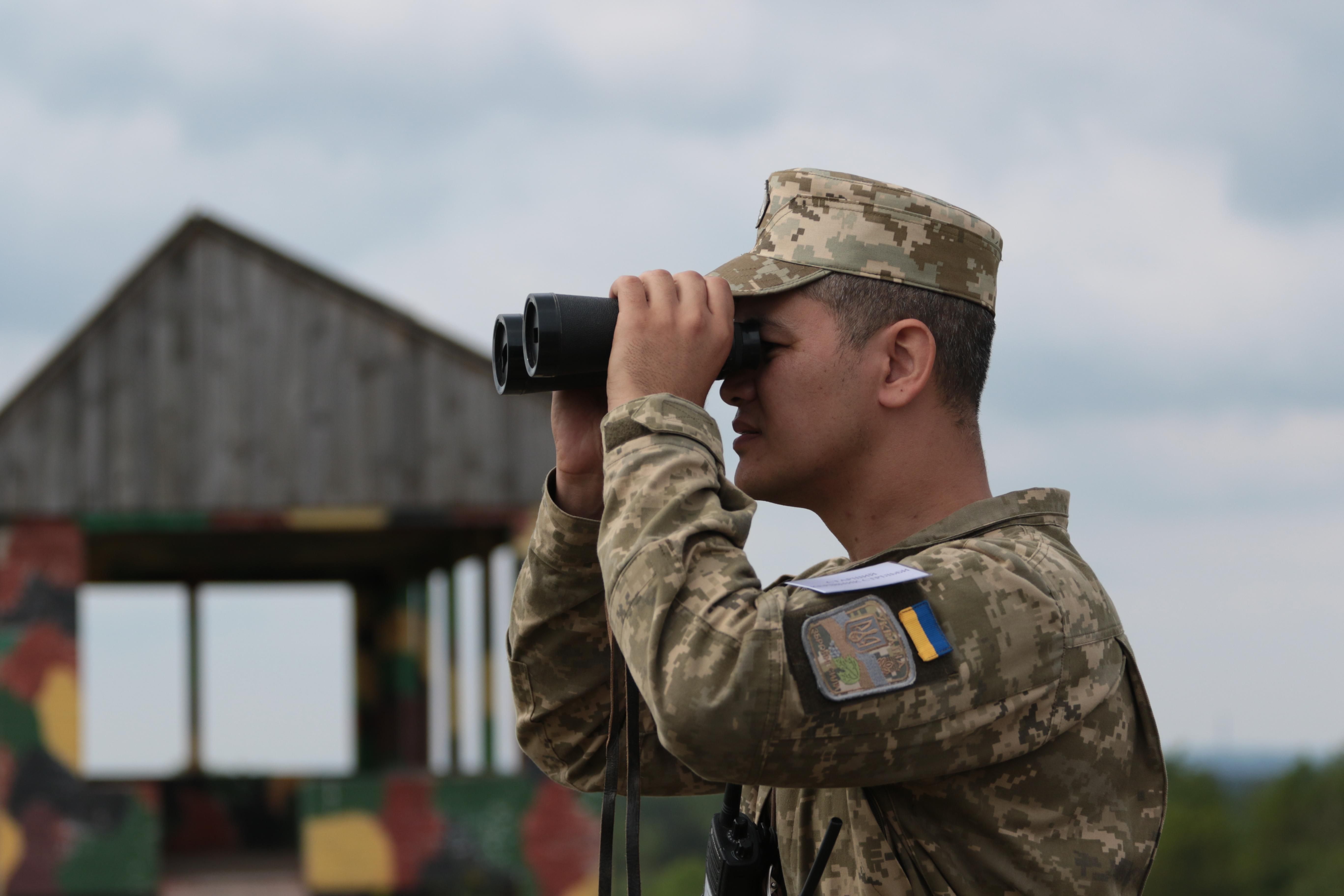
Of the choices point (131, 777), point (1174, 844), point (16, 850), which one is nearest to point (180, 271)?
point (16, 850)

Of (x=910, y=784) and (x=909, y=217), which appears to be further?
(x=909, y=217)

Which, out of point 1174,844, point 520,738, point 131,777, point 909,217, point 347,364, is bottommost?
point 1174,844

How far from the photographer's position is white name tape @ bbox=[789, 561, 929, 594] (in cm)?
162

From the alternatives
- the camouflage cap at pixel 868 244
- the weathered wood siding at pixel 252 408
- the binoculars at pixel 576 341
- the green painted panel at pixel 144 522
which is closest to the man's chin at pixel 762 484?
the binoculars at pixel 576 341

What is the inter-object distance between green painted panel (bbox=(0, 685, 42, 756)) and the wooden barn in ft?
0.04

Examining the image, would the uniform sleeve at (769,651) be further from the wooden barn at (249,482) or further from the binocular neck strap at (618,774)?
the wooden barn at (249,482)

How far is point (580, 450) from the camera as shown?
2.05m

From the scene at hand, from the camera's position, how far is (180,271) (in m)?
9.77

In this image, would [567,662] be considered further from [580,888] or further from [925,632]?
[580,888]

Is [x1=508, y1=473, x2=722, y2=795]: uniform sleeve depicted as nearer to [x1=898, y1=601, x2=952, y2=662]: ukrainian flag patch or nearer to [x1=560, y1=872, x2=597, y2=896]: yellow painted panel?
[x1=898, y1=601, x2=952, y2=662]: ukrainian flag patch

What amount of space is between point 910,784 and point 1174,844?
42.6 meters

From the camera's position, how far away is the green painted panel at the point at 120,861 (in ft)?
30.1

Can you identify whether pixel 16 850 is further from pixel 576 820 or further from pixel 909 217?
pixel 909 217

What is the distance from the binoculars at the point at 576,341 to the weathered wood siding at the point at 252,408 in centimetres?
782
